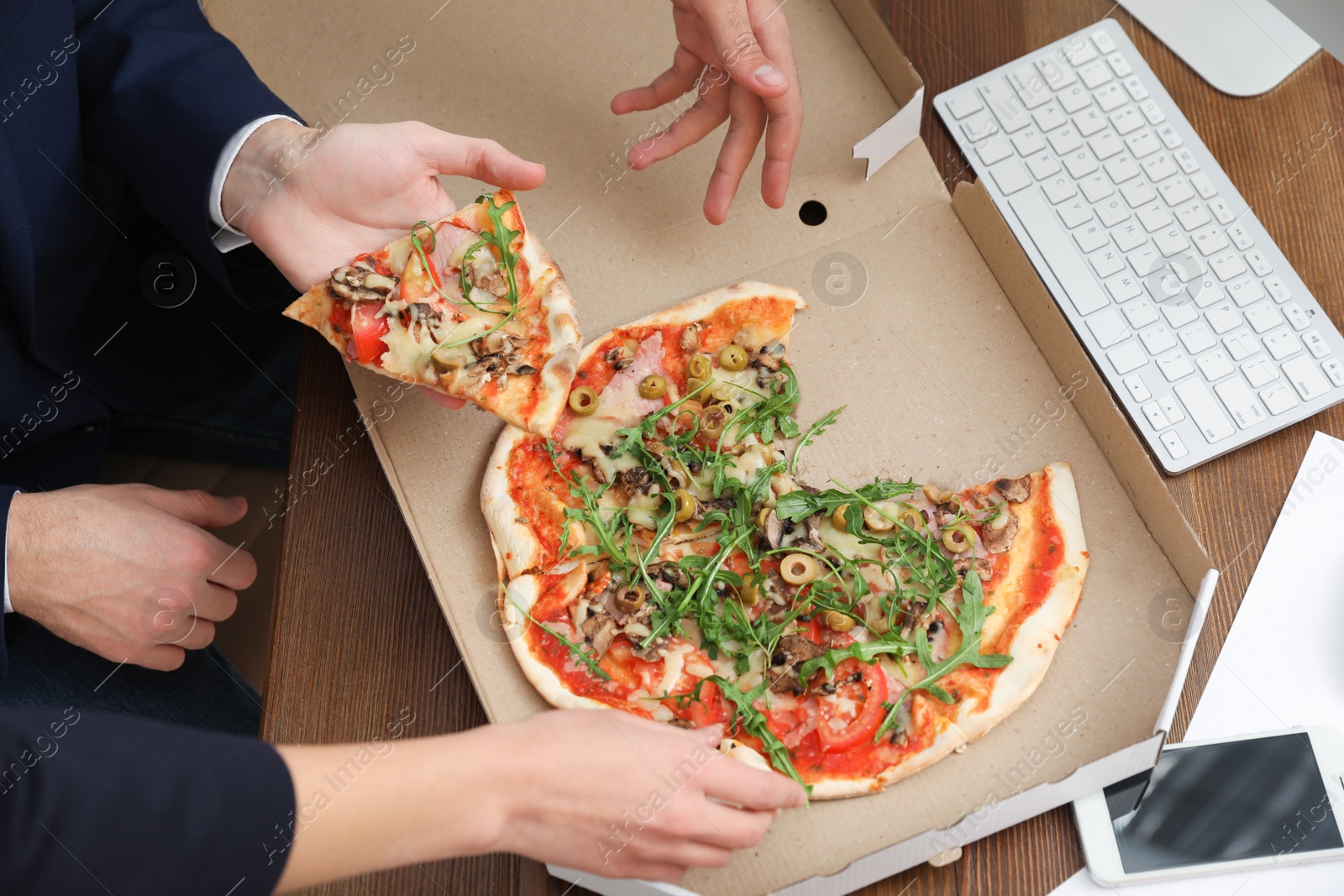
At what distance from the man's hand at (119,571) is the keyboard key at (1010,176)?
70.5 inches

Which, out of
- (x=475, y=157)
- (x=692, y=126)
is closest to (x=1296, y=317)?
(x=692, y=126)

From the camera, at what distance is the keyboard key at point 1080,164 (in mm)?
1975

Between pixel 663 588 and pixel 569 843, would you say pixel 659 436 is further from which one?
pixel 569 843

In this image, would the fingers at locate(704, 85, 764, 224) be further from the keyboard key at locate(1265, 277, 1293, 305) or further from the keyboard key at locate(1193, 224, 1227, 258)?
the keyboard key at locate(1265, 277, 1293, 305)

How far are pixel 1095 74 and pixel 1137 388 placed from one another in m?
0.73

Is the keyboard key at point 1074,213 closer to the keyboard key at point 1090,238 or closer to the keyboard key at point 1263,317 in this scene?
the keyboard key at point 1090,238

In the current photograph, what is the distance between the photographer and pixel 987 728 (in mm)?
1696

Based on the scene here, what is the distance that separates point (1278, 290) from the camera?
6.16ft

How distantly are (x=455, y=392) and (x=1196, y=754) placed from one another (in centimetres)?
153

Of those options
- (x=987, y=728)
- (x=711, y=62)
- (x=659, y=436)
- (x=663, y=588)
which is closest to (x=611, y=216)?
(x=711, y=62)

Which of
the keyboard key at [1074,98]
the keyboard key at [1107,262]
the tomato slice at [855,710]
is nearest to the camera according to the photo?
the tomato slice at [855,710]

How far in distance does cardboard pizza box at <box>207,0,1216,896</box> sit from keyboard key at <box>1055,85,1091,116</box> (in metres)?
0.31

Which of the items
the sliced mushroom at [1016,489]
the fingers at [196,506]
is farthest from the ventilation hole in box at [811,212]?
the fingers at [196,506]

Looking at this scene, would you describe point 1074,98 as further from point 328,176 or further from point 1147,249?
point 328,176
